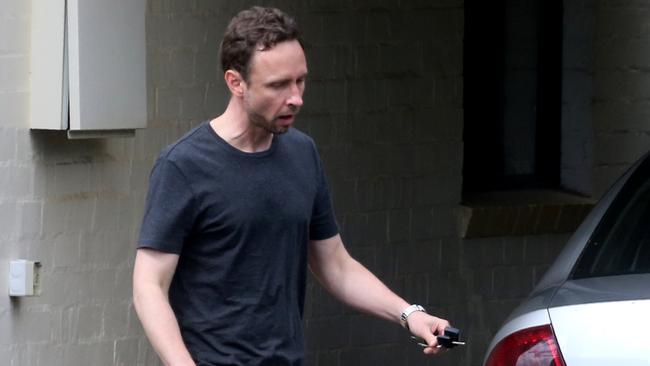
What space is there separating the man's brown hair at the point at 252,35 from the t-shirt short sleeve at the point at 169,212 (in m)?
0.32

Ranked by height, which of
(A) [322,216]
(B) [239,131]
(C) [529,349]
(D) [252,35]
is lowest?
(C) [529,349]

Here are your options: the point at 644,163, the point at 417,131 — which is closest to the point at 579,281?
the point at 644,163

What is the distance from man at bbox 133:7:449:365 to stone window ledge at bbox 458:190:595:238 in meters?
4.10

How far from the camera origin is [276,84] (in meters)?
4.04

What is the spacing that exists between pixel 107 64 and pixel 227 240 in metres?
2.65

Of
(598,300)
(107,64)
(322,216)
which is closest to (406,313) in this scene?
(322,216)

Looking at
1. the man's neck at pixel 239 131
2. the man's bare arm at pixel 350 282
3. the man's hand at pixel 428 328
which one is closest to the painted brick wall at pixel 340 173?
the man's bare arm at pixel 350 282

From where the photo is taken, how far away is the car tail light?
14.3 ft

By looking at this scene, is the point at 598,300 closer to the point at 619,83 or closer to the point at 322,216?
the point at 322,216

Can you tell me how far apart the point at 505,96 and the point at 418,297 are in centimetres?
142

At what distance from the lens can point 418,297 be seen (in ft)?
27.3

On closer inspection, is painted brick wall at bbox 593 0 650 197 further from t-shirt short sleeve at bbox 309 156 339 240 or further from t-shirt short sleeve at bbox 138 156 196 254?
t-shirt short sleeve at bbox 138 156 196 254

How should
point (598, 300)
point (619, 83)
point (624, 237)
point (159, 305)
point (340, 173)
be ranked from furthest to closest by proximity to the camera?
1. point (619, 83)
2. point (340, 173)
3. point (624, 237)
4. point (598, 300)
5. point (159, 305)

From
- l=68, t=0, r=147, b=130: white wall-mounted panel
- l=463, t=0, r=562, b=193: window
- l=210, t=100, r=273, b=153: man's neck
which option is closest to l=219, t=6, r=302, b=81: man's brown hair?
l=210, t=100, r=273, b=153: man's neck
